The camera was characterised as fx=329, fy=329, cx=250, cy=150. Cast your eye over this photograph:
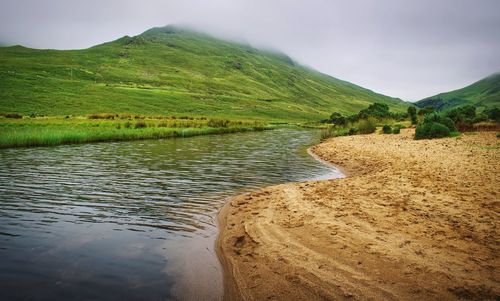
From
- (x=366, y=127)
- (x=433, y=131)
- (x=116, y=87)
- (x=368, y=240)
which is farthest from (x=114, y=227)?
(x=116, y=87)

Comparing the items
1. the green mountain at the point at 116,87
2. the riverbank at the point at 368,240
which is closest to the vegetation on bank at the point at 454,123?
the riverbank at the point at 368,240

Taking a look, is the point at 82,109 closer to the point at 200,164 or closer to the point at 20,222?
the point at 200,164

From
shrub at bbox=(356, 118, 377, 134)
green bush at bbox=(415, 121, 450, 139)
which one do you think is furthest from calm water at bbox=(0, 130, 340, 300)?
shrub at bbox=(356, 118, 377, 134)

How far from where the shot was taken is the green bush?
34125 millimetres

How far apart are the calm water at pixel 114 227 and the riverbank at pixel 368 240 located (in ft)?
3.46

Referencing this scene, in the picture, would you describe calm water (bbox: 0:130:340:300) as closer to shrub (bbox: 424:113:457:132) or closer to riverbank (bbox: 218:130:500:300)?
riverbank (bbox: 218:130:500:300)

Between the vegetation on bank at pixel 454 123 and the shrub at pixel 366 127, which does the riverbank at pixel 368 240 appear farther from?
the shrub at pixel 366 127

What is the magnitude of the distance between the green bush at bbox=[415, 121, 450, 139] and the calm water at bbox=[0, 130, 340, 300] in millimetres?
18015

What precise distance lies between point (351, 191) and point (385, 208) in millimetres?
2884

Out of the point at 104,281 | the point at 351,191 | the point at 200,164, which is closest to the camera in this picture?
the point at 104,281

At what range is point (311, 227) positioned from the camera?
31.7 ft

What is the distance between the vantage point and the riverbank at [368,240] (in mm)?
6340

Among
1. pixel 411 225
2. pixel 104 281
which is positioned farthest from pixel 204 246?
pixel 411 225

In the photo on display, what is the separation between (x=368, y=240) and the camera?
27.3 feet
